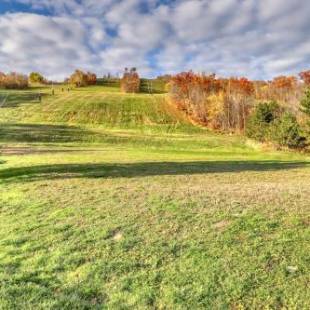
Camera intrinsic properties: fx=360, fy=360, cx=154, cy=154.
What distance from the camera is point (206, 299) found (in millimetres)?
5141

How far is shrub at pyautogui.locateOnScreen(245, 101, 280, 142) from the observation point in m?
37.8

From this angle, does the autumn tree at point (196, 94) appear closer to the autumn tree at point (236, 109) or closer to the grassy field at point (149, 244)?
the autumn tree at point (236, 109)

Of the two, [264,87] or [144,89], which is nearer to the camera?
[264,87]

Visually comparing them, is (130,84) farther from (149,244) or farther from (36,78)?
(149,244)

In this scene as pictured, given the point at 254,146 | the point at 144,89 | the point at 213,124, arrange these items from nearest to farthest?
1. the point at 254,146
2. the point at 213,124
3. the point at 144,89

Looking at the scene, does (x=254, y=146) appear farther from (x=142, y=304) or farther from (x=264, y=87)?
(x=264, y=87)

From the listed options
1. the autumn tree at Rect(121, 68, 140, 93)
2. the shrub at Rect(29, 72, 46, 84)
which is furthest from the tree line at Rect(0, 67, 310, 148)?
the shrub at Rect(29, 72, 46, 84)

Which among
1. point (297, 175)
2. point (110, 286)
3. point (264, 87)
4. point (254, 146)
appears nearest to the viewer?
point (110, 286)

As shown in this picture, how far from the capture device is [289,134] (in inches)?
1262

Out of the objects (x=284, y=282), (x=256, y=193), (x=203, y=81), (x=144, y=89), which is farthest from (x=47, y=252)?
(x=144, y=89)

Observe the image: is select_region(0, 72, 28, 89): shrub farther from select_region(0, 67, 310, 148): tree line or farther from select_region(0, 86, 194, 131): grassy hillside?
select_region(0, 86, 194, 131): grassy hillside

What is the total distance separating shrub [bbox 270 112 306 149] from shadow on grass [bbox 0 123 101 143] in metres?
18.9

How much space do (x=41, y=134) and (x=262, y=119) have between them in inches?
922

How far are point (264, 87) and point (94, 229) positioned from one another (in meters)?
82.7
